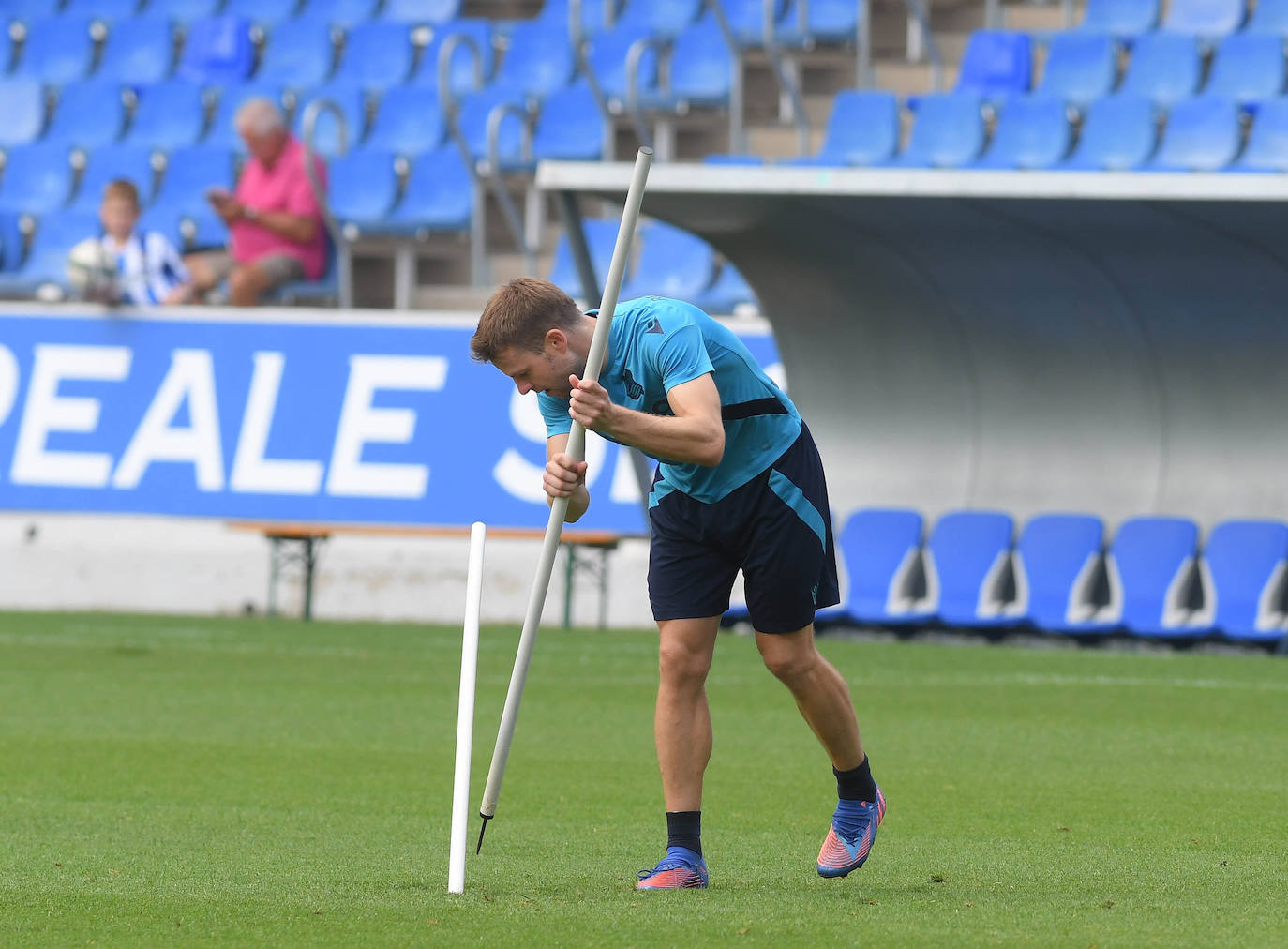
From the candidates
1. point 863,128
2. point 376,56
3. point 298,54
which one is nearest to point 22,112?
point 298,54

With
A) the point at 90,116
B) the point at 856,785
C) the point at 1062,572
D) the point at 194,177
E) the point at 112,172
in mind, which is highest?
the point at 856,785

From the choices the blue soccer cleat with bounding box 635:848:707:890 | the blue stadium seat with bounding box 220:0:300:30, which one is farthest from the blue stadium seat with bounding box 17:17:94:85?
the blue soccer cleat with bounding box 635:848:707:890

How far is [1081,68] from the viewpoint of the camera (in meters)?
18.2

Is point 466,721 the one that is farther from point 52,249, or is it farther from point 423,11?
point 423,11

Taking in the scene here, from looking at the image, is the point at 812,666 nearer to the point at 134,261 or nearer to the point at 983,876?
the point at 983,876

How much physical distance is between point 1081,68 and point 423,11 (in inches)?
286

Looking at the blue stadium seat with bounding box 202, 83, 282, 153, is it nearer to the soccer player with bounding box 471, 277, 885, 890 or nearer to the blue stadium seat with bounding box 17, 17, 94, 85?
the blue stadium seat with bounding box 17, 17, 94, 85

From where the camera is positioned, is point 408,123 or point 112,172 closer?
point 408,123

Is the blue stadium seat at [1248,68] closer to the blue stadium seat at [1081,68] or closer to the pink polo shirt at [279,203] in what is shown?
the blue stadium seat at [1081,68]

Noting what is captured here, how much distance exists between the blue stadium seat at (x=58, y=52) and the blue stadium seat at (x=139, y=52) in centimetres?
21

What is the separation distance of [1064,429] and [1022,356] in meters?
0.63

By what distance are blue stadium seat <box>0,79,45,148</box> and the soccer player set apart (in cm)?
1740

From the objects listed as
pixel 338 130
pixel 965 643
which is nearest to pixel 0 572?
Answer: pixel 338 130

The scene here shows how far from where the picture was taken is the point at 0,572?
18641 millimetres
